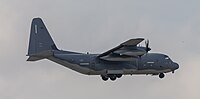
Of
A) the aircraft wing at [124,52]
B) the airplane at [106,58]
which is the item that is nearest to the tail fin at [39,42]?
the airplane at [106,58]

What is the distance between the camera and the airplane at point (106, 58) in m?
140

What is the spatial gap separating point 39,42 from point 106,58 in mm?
7452

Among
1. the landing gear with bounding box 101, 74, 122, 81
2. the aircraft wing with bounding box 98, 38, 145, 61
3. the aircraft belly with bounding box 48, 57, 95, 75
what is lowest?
the landing gear with bounding box 101, 74, 122, 81

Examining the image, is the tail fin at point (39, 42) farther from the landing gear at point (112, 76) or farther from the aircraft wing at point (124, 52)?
the landing gear at point (112, 76)

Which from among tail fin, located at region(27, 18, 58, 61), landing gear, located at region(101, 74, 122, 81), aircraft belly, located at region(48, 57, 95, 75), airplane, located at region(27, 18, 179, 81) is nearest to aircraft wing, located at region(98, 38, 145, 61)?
airplane, located at region(27, 18, 179, 81)

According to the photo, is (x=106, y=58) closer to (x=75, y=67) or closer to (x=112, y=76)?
(x=112, y=76)

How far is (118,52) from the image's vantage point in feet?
462

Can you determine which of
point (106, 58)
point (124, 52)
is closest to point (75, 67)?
point (106, 58)

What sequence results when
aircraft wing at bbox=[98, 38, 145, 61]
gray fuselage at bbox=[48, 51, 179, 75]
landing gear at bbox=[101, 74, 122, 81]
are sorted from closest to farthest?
aircraft wing at bbox=[98, 38, 145, 61]
gray fuselage at bbox=[48, 51, 179, 75]
landing gear at bbox=[101, 74, 122, 81]

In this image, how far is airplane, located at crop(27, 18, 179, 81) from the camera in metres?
140

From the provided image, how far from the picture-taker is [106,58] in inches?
5591

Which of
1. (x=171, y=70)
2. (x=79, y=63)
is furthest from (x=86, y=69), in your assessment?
(x=171, y=70)

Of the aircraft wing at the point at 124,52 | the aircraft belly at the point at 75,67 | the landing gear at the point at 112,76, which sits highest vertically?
the aircraft wing at the point at 124,52

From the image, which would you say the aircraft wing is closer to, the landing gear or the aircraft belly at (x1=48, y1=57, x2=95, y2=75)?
the aircraft belly at (x1=48, y1=57, x2=95, y2=75)
